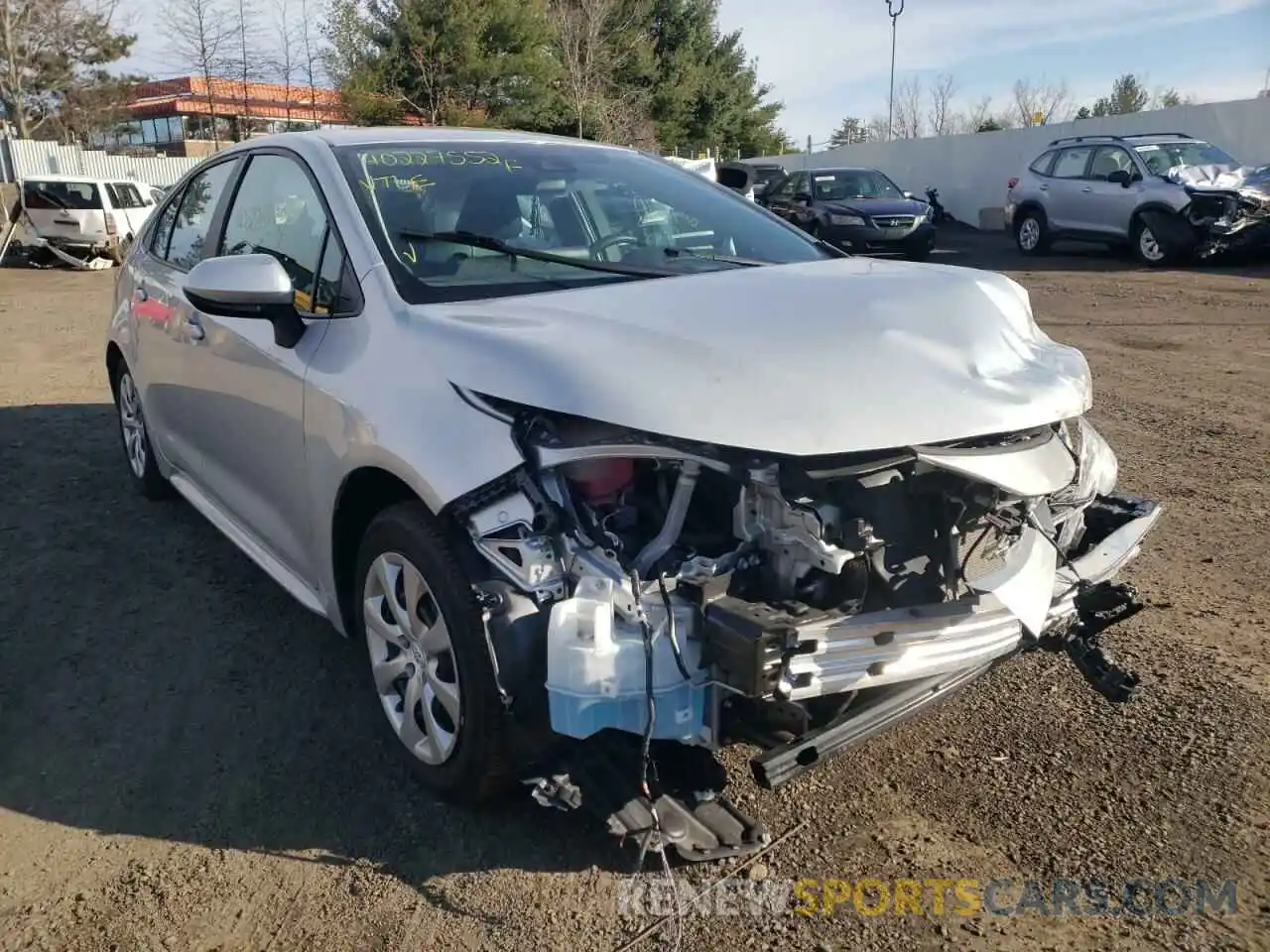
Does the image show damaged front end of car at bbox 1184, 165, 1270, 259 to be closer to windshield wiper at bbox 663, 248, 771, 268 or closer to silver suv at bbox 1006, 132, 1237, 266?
silver suv at bbox 1006, 132, 1237, 266

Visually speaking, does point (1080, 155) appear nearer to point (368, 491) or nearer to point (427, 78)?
point (368, 491)

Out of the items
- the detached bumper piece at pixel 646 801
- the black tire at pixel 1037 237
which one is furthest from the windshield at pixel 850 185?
the detached bumper piece at pixel 646 801

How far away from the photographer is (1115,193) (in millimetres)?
15742

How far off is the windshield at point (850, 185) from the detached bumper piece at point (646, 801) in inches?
640

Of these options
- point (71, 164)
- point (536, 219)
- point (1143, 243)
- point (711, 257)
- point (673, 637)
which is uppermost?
point (71, 164)

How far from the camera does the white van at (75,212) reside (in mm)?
20547

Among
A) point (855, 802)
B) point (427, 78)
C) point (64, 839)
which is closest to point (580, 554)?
point (855, 802)

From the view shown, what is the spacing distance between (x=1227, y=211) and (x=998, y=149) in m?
13.9

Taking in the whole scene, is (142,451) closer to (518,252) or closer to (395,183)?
(395,183)

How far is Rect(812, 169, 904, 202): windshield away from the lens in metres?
18.0

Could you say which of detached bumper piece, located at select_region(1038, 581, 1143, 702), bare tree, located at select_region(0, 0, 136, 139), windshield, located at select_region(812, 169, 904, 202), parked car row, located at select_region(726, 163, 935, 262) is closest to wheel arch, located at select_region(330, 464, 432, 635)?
detached bumper piece, located at select_region(1038, 581, 1143, 702)

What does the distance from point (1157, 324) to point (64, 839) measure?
1044 centimetres

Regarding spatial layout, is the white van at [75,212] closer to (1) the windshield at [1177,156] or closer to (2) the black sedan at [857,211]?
(2) the black sedan at [857,211]

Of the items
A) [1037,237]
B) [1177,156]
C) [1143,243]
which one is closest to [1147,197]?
[1143,243]
